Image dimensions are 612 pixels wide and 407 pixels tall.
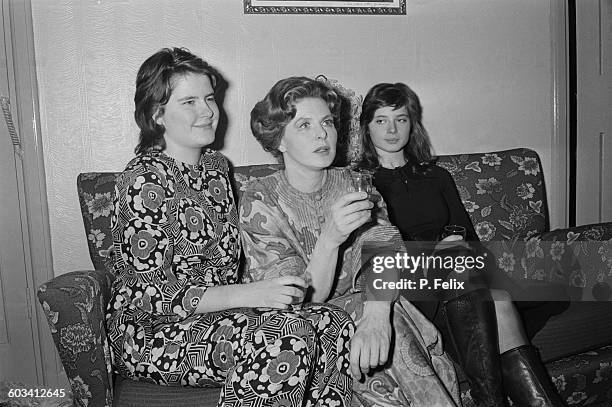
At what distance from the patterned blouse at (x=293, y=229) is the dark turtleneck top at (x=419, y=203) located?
0.23 metres

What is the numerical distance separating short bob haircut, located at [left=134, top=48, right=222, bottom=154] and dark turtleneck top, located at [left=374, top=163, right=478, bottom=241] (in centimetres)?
49

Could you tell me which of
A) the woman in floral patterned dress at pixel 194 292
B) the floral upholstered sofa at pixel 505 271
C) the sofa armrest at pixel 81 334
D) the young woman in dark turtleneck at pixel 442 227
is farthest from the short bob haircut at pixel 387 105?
the sofa armrest at pixel 81 334

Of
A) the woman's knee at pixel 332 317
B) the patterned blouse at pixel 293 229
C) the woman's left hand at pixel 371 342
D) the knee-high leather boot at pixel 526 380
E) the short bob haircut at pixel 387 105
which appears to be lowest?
the knee-high leather boot at pixel 526 380

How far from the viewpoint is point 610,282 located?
143 centimetres

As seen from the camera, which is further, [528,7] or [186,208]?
[528,7]

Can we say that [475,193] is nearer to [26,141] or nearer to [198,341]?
[198,341]

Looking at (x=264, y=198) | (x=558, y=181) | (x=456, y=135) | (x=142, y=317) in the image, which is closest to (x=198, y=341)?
(x=142, y=317)

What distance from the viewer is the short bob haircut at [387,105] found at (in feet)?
4.62

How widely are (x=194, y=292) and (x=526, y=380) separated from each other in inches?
22.7

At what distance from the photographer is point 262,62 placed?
140 cm

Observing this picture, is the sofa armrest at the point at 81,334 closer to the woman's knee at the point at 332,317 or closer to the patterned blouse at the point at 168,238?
the patterned blouse at the point at 168,238

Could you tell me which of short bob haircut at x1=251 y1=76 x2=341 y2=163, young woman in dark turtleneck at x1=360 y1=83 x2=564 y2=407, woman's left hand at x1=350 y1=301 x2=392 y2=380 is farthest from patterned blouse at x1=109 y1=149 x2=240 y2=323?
young woman in dark turtleneck at x1=360 y1=83 x2=564 y2=407

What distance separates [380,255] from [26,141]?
806mm


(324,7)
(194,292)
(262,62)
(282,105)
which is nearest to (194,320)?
(194,292)
